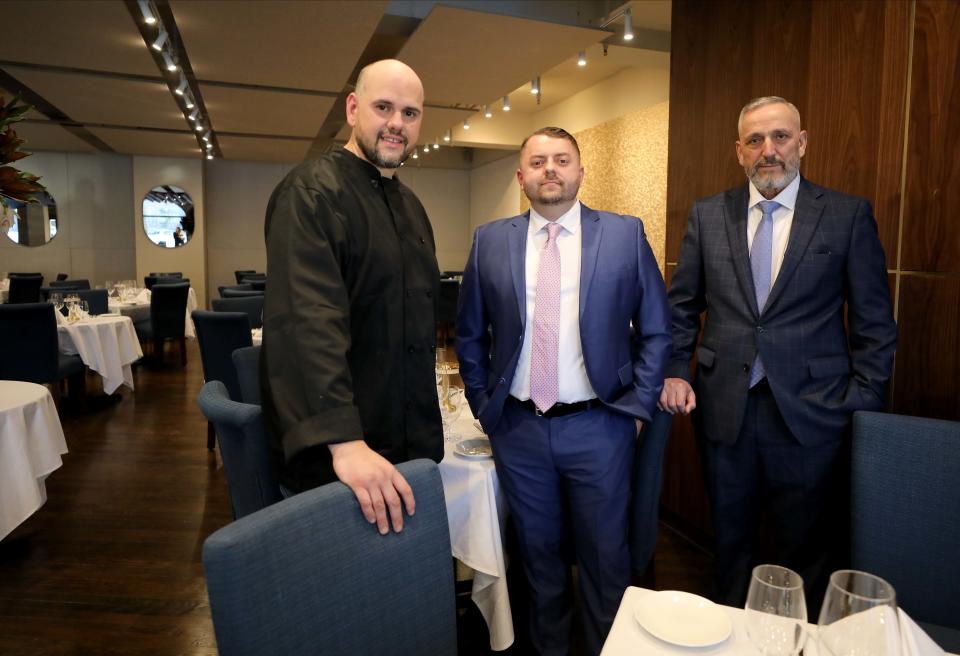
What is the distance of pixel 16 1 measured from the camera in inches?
183

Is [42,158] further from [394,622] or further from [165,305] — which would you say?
[394,622]

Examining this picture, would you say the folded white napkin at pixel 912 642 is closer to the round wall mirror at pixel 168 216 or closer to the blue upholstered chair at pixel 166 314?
the blue upholstered chair at pixel 166 314

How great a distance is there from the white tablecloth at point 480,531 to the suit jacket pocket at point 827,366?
1.02 metres

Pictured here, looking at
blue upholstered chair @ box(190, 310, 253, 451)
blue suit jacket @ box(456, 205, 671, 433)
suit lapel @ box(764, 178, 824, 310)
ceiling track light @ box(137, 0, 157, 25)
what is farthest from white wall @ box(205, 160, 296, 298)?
suit lapel @ box(764, 178, 824, 310)

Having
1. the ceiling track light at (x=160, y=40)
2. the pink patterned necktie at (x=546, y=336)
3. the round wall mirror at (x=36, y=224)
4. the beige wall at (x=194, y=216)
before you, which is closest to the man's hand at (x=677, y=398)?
the pink patterned necktie at (x=546, y=336)

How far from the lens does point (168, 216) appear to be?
12492mm

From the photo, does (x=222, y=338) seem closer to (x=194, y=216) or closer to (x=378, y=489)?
(x=378, y=489)

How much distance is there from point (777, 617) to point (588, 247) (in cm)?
132

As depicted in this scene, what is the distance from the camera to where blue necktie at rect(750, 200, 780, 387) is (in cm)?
204

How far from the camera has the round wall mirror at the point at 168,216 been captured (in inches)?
487

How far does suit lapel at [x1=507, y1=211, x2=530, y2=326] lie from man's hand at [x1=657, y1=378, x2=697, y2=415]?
20.9 inches

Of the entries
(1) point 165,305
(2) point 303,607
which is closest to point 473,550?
(2) point 303,607

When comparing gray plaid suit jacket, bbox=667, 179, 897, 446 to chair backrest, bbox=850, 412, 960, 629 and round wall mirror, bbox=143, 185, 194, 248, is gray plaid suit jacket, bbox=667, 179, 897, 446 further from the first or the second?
round wall mirror, bbox=143, 185, 194, 248

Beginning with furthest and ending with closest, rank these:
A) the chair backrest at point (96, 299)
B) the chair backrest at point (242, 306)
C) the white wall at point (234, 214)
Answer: the white wall at point (234, 214) < the chair backrest at point (96, 299) < the chair backrest at point (242, 306)
